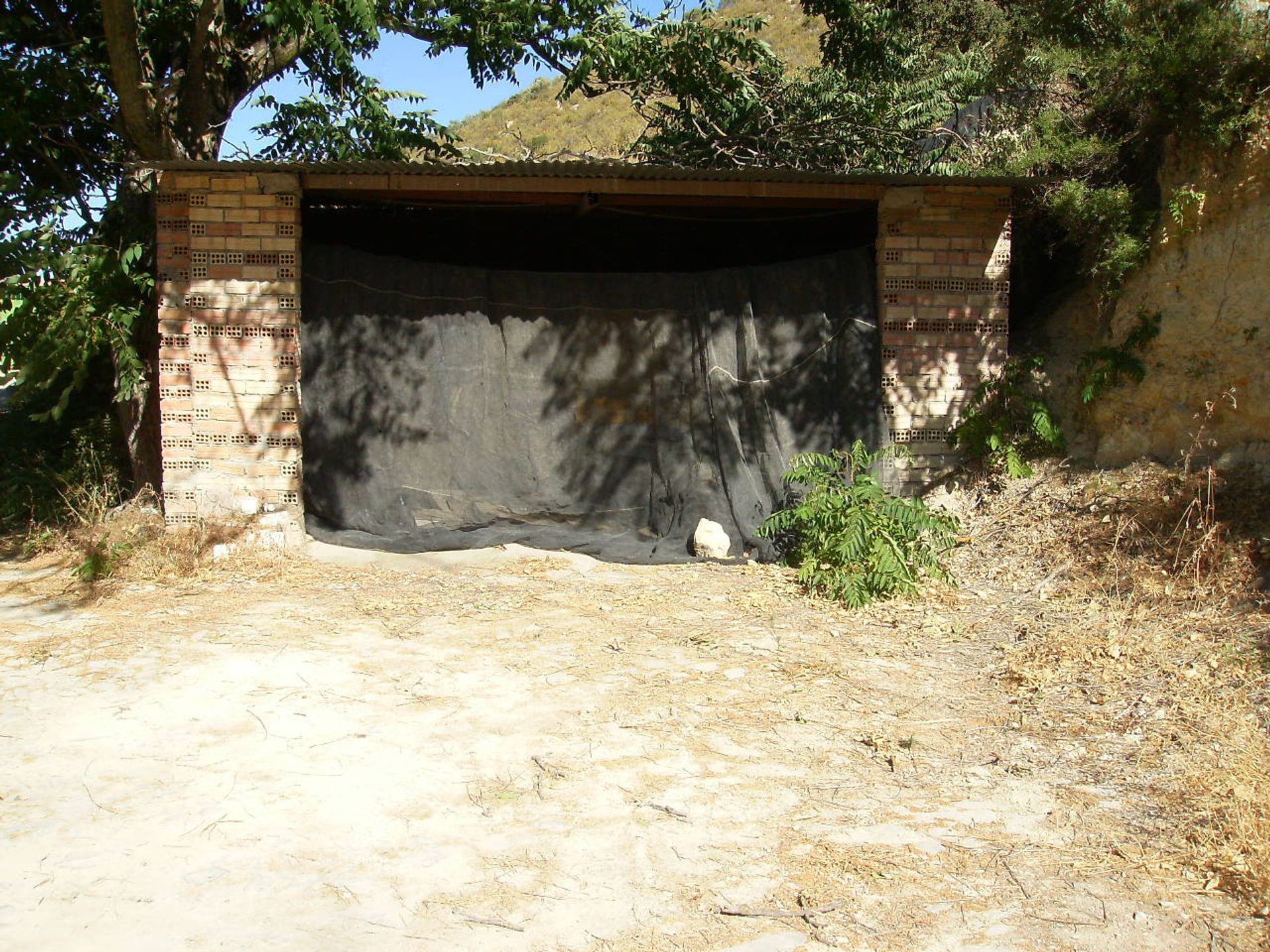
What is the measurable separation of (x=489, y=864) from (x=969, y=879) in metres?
1.43

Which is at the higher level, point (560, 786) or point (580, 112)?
point (580, 112)

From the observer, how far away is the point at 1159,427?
6410 mm

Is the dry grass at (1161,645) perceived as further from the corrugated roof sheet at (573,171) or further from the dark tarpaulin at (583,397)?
the corrugated roof sheet at (573,171)

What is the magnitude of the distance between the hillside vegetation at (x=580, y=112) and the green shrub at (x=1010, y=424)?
52.8 feet

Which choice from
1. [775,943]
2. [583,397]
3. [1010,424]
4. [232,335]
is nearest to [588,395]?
[583,397]

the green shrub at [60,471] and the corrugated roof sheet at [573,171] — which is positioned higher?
the corrugated roof sheet at [573,171]

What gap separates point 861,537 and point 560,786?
2965 millimetres

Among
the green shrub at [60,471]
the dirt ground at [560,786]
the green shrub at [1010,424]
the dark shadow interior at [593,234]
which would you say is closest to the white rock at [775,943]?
the dirt ground at [560,786]

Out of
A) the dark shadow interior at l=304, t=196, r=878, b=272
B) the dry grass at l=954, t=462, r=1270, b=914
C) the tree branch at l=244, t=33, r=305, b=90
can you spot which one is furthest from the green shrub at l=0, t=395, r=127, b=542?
the dry grass at l=954, t=462, r=1270, b=914

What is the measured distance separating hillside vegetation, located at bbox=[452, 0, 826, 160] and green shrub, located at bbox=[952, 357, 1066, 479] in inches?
634

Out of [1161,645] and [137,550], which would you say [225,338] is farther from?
[1161,645]

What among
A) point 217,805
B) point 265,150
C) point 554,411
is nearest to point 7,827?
point 217,805

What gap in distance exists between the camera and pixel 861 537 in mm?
5996

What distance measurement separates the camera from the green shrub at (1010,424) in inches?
271
